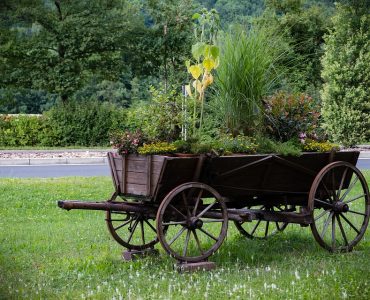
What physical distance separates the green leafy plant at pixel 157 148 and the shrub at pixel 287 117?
1.32 meters

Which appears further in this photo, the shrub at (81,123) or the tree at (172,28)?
the tree at (172,28)

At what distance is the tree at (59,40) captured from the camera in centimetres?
2436

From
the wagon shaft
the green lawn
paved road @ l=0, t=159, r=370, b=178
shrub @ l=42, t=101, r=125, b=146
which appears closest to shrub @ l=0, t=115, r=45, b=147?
shrub @ l=42, t=101, r=125, b=146

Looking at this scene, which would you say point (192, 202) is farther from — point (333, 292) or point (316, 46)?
point (316, 46)

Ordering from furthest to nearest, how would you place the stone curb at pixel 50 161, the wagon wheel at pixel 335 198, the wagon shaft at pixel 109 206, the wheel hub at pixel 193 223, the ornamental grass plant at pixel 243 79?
the stone curb at pixel 50 161
the ornamental grass plant at pixel 243 79
the wagon wheel at pixel 335 198
the wheel hub at pixel 193 223
the wagon shaft at pixel 109 206

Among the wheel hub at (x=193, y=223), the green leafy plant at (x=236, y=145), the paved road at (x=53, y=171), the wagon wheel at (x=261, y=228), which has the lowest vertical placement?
→ the paved road at (x=53, y=171)

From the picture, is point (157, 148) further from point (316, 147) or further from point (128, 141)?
point (316, 147)

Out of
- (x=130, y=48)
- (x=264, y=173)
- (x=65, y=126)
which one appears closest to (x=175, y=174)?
(x=264, y=173)

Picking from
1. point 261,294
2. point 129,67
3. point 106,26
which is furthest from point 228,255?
point 129,67

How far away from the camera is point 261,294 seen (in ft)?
16.2

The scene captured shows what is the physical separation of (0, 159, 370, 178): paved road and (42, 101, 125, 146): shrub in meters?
6.25

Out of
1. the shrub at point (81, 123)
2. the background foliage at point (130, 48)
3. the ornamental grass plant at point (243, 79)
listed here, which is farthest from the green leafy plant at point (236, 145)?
the shrub at point (81, 123)

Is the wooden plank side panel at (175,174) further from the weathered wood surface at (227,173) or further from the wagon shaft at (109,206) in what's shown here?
the wagon shaft at (109,206)

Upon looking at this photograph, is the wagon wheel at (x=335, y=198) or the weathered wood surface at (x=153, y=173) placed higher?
the weathered wood surface at (x=153, y=173)
